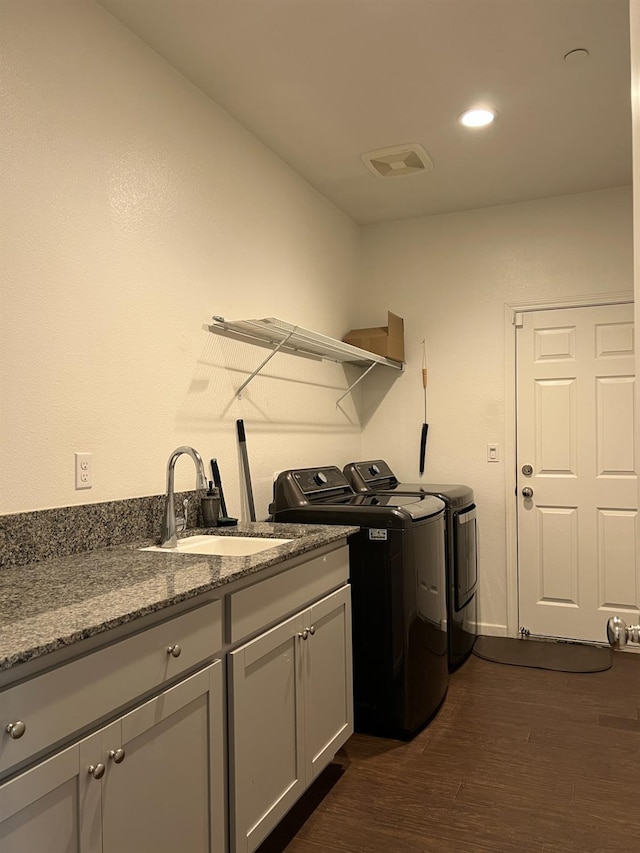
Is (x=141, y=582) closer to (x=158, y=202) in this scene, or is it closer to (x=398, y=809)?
(x=398, y=809)

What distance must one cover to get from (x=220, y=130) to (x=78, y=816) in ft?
8.38

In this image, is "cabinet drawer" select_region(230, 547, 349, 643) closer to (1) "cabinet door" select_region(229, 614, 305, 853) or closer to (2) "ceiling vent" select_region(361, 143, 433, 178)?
(1) "cabinet door" select_region(229, 614, 305, 853)

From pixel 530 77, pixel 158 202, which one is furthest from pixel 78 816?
pixel 530 77

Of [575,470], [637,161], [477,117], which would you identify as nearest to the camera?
[637,161]

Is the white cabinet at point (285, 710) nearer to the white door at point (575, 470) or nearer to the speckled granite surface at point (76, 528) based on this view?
the speckled granite surface at point (76, 528)

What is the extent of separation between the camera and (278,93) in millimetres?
2697

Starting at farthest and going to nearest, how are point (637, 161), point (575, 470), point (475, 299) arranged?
point (475, 299)
point (575, 470)
point (637, 161)

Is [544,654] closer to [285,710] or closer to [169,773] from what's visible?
[285,710]

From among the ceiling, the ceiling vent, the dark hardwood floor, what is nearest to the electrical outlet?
the dark hardwood floor

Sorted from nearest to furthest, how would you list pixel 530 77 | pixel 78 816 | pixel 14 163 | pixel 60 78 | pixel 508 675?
pixel 78 816
pixel 14 163
pixel 60 78
pixel 530 77
pixel 508 675

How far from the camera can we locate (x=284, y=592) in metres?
1.99

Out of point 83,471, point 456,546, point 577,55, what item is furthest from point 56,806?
point 577,55

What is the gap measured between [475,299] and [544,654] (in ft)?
7.07

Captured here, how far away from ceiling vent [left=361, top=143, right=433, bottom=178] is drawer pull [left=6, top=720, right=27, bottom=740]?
294 cm
